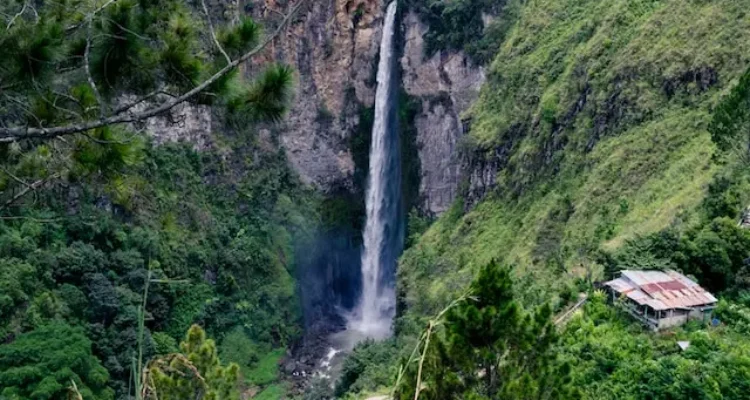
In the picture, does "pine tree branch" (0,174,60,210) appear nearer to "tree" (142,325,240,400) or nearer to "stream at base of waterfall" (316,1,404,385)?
"tree" (142,325,240,400)

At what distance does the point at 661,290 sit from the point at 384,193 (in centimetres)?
2258

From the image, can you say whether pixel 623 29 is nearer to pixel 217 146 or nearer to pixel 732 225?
pixel 732 225

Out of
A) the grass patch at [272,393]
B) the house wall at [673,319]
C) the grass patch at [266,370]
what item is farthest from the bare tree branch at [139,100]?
the grass patch at [266,370]

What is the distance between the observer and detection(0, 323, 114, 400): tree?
17.5 metres

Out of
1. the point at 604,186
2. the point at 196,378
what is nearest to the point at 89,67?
the point at 196,378

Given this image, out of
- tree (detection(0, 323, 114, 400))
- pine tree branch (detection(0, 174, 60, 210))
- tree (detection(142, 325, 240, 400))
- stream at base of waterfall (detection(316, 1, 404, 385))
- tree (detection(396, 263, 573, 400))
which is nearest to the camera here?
pine tree branch (detection(0, 174, 60, 210))

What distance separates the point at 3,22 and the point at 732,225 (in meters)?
9.28

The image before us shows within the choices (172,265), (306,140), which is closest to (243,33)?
(172,265)

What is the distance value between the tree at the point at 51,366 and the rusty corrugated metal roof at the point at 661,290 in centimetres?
1287

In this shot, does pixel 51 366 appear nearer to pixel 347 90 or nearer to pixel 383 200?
pixel 383 200

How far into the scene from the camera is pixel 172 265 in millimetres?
25781

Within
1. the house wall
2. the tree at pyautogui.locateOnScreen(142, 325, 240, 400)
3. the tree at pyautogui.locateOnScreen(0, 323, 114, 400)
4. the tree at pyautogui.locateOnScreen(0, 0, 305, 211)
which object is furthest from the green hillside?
the tree at pyautogui.locateOnScreen(0, 323, 114, 400)

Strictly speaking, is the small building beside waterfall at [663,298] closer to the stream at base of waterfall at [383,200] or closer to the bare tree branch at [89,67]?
the bare tree branch at [89,67]

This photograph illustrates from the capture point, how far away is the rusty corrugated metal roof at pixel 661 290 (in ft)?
30.2
